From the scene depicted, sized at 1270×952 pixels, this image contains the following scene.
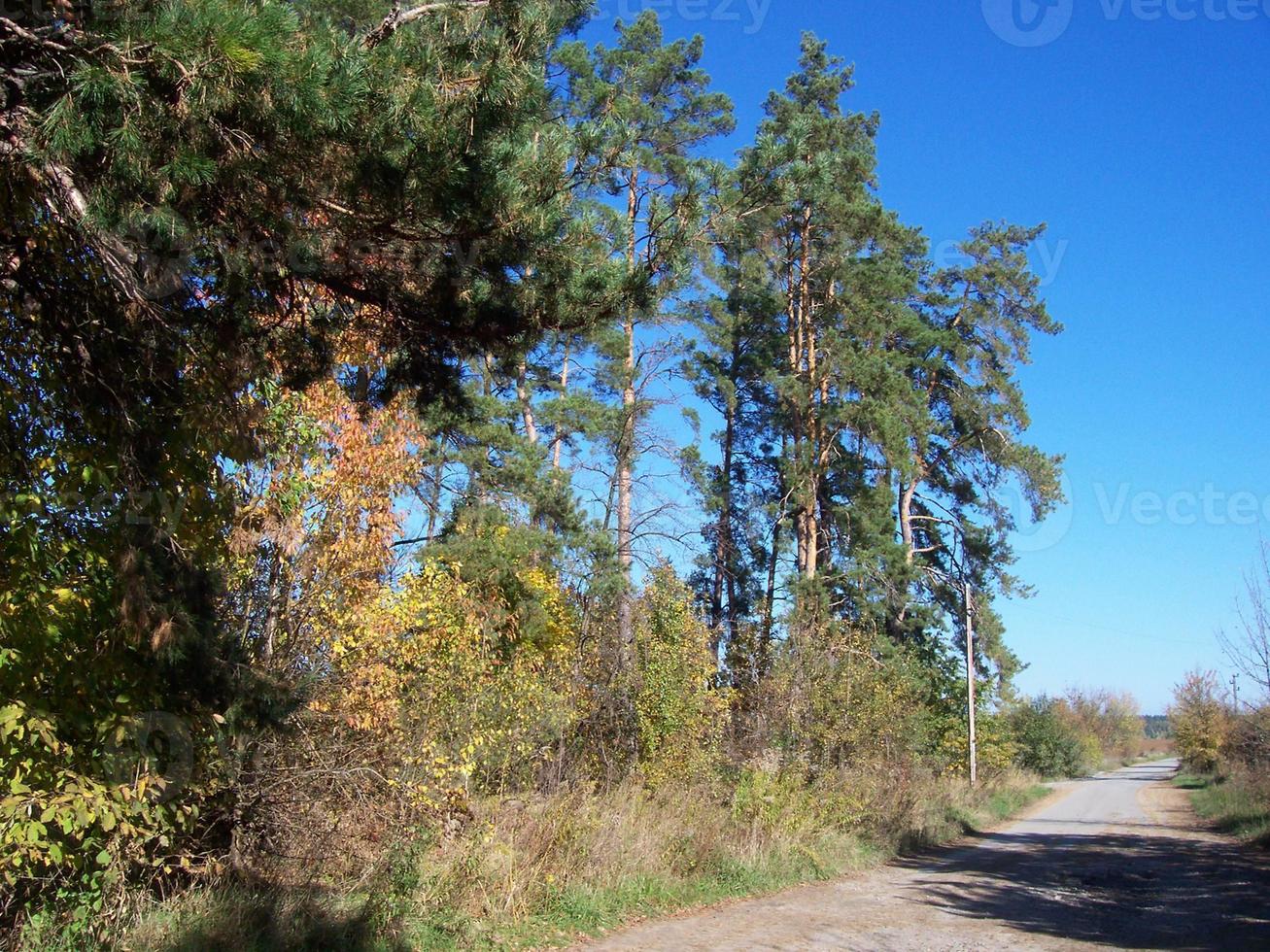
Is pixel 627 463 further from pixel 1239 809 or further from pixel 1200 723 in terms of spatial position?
pixel 1200 723

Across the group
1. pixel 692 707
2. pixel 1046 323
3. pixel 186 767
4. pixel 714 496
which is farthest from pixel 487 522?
pixel 1046 323

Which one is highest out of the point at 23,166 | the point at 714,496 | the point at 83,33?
the point at 714,496

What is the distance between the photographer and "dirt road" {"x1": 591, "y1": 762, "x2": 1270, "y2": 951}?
10516 millimetres

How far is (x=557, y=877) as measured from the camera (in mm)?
10875

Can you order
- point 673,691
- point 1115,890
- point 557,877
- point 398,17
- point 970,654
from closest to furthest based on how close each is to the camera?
point 398,17, point 557,877, point 1115,890, point 673,691, point 970,654

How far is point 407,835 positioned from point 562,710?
446 centimetres

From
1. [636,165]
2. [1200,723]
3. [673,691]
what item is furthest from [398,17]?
[1200,723]

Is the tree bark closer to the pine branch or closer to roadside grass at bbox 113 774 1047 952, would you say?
roadside grass at bbox 113 774 1047 952

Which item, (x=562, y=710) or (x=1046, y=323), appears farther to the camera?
(x=1046, y=323)

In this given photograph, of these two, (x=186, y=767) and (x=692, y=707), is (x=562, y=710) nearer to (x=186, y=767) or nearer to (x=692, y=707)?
(x=692, y=707)

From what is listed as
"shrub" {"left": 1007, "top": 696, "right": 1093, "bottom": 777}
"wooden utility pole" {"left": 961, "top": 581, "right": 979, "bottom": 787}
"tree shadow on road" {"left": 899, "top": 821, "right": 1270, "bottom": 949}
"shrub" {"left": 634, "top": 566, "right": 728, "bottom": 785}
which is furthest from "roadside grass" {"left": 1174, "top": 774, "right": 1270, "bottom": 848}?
"shrub" {"left": 1007, "top": 696, "right": 1093, "bottom": 777}

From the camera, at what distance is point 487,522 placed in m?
19.4

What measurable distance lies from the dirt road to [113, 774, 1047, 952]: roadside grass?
1.81 ft

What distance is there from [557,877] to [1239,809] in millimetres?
24498
